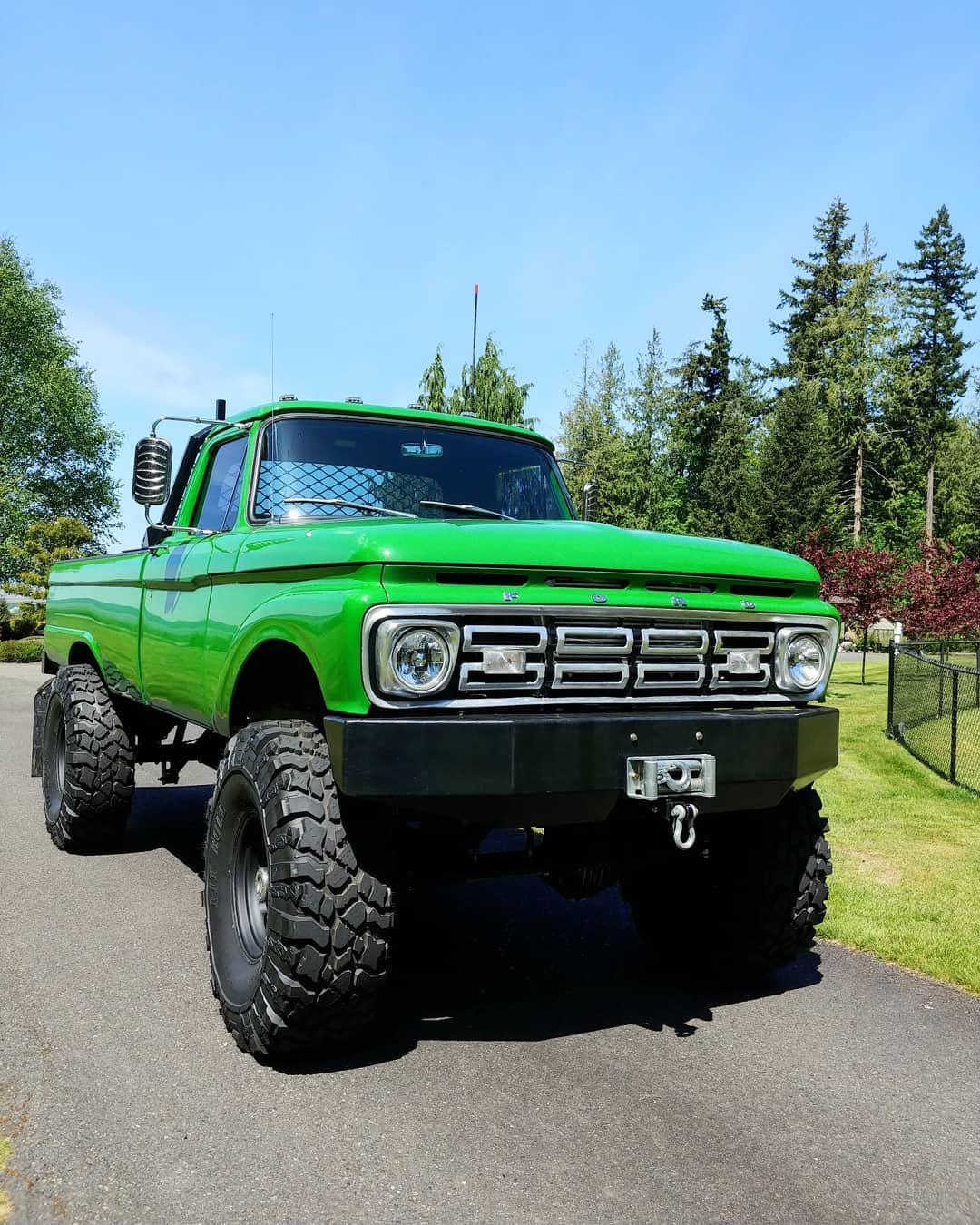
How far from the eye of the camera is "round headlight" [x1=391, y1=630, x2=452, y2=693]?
10.7 ft

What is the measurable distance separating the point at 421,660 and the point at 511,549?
0.47 meters

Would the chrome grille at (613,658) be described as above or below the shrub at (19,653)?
above

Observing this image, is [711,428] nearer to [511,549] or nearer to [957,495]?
[957,495]

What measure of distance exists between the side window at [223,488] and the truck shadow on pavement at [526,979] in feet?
6.40

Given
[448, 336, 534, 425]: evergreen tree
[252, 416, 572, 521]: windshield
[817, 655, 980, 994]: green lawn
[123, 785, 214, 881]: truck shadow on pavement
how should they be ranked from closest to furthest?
[252, 416, 572, 521]: windshield → [817, 655, 980, 994]: green lawn → [123, 785, 214, 881]: truck shadow on pavement → [448, 336, 534, 425]: evergreen tree

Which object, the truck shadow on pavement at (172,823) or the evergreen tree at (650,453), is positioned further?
the evergreen tree at (650,453)

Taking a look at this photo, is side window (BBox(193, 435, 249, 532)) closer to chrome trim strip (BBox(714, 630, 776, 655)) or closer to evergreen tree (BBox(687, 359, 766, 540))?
chrome trim strip (BBox(714, 630, 776, 655))

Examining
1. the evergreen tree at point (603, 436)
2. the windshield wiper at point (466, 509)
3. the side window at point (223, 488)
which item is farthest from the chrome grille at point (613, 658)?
the evergreen tree at point (603, 436)

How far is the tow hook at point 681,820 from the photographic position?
350 centimetres

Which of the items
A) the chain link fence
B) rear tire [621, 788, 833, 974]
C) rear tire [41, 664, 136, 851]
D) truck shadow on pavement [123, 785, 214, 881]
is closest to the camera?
rear tire [621, 788, 833, 974]

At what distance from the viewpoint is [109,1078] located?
11.3ft

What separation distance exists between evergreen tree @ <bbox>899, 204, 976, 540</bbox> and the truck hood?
52.5 m

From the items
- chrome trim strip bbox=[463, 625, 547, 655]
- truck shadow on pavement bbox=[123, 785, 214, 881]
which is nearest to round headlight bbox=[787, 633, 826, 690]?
chrome trim strip bbox=[463, 625, 547, 655]

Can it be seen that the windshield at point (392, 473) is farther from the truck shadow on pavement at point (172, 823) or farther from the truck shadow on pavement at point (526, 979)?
the truck shadow on pavement at point (172, 823)
